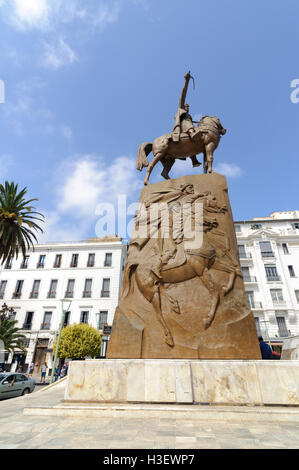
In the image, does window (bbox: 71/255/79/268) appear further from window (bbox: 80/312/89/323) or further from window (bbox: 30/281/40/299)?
window (bbox: 80/312/89/323)

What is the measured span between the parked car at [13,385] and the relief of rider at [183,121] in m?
13.4

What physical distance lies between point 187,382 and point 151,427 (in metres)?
1.22

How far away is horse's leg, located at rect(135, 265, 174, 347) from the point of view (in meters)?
5.56

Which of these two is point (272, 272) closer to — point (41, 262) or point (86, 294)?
point (86, 294)

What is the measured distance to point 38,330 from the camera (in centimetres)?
3169

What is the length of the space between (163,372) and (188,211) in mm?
3993

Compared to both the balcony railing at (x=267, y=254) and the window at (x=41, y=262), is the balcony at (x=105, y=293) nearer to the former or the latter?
the window at (x=41, y=262)

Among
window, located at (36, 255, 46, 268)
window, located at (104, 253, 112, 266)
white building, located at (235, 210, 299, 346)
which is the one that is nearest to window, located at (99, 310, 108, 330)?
window, located at (104, 253, 112, 266)

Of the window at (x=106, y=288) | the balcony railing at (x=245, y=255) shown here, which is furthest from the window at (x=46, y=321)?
the balcony railing at (x=245, y=255)

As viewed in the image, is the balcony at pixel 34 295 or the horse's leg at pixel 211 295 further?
the balcony at pixel 34 295

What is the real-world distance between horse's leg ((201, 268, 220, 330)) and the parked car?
37.8 feet

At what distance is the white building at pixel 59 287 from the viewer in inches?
1241

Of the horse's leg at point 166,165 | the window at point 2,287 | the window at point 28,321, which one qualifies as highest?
the window at point 2,287
